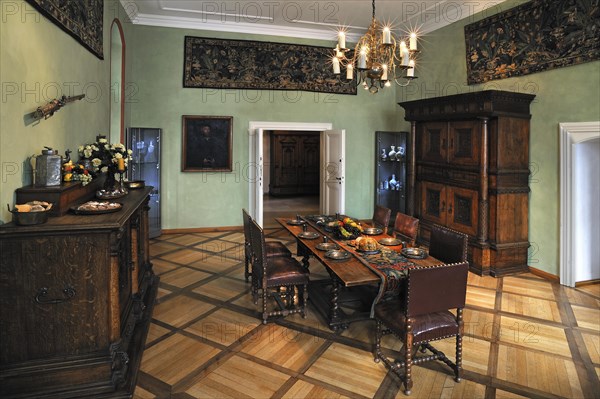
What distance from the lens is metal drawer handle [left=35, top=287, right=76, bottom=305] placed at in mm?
2479

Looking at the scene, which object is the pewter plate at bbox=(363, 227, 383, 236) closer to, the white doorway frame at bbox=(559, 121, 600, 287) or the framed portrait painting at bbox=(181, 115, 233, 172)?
the white doorway frame at bbox=(559, 121, 600, 287)

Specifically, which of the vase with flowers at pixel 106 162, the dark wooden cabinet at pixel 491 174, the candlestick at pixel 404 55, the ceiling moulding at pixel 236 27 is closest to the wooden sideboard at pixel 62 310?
the vase with flowers at pixel 106 162

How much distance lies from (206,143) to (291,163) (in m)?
6.82

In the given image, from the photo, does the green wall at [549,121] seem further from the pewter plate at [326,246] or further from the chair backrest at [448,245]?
the pewter plate at [326,246]

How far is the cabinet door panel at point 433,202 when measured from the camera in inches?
245

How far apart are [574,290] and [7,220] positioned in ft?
18.7

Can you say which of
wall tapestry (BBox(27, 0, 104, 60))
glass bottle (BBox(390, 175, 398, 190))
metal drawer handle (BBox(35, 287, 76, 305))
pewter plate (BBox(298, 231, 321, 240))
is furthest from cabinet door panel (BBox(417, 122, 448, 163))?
metal drawer handle (BBox(35, 287, 76, 305))

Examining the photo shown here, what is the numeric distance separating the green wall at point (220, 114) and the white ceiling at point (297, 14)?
187 millimetres

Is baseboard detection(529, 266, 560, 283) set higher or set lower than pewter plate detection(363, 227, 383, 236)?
lower

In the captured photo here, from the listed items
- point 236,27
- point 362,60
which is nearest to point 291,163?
point 236,27

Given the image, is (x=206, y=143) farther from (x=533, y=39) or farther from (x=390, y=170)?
(x=533, y=39)

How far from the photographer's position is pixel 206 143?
7.73 metres

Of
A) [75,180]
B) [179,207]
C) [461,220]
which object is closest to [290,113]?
[179,207]

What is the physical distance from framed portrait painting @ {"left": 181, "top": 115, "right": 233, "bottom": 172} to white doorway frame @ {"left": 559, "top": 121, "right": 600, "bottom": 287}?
544cm
